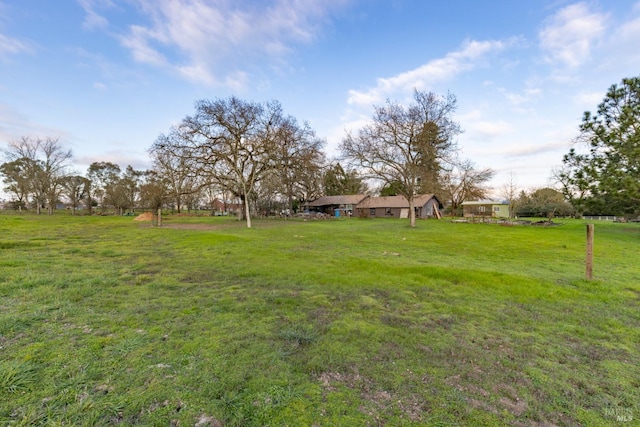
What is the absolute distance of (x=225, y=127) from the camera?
86.7ft

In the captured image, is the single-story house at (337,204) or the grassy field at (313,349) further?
the single-story house at (337,204)

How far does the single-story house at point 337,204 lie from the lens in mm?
49469

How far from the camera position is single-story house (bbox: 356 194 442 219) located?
43.5 meters

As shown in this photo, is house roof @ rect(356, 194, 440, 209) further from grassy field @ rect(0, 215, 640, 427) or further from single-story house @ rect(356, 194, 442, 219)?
grassy field @ rect(0, 215, 640, 427)

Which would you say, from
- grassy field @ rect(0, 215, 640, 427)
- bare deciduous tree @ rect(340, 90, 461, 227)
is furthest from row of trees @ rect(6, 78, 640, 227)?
grassy field @ rect(0, 215, 640, 427)

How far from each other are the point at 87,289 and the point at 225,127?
2349 centimetres

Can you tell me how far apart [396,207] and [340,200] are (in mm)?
10498

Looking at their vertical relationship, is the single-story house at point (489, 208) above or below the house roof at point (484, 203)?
below

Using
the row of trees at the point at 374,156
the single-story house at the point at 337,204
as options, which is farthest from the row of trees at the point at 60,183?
the single-story house at the point at 337,204

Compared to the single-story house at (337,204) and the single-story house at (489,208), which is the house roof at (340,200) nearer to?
the single-story house at (337,204)

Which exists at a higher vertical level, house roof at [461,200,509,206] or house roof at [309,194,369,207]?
house roof at [309,194,369,207]

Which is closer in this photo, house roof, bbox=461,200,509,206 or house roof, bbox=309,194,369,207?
house roof, bbox=461,200,509,206

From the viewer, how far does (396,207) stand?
4572 cm

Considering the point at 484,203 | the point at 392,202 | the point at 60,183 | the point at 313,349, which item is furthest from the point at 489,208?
the point at 60,183
